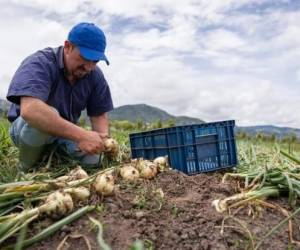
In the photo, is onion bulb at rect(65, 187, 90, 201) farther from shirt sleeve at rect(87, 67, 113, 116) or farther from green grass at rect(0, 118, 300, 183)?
shirt sleeve at rect(87, 67, 113, 116)

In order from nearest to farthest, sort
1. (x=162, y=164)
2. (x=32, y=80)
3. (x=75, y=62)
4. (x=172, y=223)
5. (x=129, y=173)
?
(x=172, y=223) < (x=129, y=173) < (x=162, y=164) < (x=32, y=80) < (x=75, y=62)

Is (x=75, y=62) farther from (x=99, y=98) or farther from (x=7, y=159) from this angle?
(x=7, y=159)

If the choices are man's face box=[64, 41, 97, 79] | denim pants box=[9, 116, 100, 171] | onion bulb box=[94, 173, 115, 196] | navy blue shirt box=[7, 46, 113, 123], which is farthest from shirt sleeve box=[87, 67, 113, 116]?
onion bulb box=[94, 173, 115, 196]

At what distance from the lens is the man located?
2.92 meters

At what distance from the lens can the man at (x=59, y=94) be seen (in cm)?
292

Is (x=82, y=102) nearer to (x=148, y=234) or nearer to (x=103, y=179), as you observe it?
(x=103, y=179)

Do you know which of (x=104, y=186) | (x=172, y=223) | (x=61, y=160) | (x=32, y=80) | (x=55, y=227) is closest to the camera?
(x=55, y=227)

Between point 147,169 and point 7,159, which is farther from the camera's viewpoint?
point 7,159

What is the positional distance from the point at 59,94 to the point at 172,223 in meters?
1.54

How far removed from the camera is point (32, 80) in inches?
119

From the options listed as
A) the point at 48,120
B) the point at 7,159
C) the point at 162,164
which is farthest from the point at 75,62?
the point at 7,159

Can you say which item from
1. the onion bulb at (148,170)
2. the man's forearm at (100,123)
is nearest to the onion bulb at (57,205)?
the onion bulb at (148,170)

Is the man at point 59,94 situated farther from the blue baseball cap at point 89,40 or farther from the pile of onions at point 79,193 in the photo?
the pile of onions at point 79,193

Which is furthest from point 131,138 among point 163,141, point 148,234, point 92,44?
point 148,234
